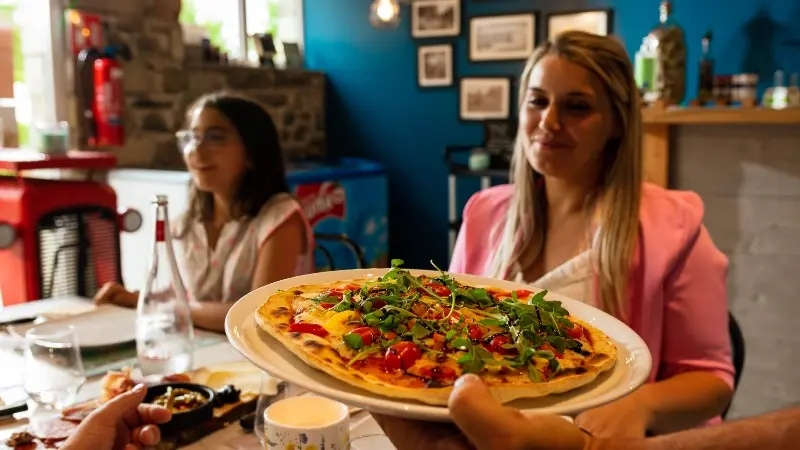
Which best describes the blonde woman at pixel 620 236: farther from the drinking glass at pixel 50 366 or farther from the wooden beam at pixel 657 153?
the wooden beam at pixel 657 153

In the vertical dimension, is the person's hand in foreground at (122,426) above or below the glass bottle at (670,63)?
below

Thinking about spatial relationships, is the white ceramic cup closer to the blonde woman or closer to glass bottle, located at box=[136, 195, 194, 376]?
glass bottle, located at box=[136, 195, 194, 376]

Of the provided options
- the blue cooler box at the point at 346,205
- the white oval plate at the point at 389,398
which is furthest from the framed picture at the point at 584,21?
the white oval plate at the point at 389,398

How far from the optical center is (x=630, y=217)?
1.48m

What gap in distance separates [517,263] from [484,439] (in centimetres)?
94

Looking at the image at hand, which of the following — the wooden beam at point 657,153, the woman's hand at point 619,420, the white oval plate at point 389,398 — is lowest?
the woman's hand at point 619,420

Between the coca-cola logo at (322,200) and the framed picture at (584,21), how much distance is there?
146 centimetres

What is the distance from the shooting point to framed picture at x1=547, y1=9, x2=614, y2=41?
404 centimetres

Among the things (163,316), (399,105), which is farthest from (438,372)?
(399,105)

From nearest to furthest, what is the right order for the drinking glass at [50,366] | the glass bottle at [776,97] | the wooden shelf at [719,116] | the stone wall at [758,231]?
the drinking glass at [50,366] → the wooden shelf at [719,116] → the stone wall at [758,231] → the glass bottle at [776,97]

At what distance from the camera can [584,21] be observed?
13.5 feet

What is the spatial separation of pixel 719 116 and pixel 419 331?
240 centimetres

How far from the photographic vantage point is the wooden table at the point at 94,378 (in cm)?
112

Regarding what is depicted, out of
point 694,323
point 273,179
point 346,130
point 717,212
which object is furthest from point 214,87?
point 694,323
